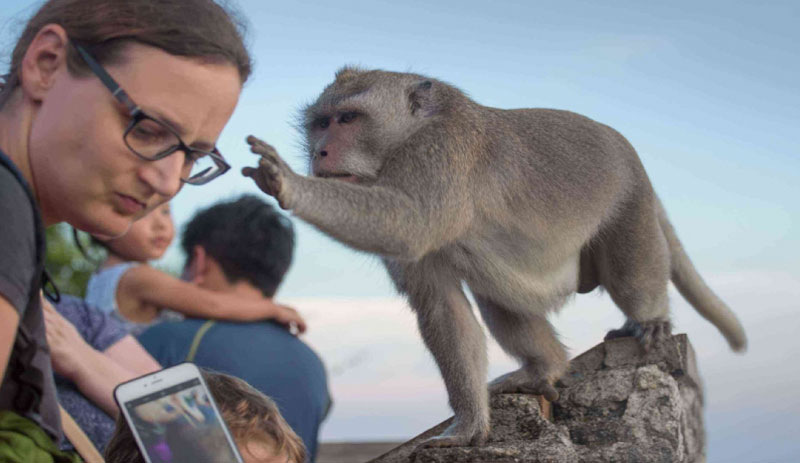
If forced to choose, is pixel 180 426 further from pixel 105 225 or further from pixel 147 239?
pixel 147 239

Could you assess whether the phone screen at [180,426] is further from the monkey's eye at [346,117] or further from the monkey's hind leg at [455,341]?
the monkey's eye at [346,117]

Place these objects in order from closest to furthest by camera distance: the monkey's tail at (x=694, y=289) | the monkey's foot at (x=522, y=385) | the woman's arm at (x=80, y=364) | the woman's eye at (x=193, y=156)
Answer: the woman's eye at (x=193, y=156) → the woman's arm at (x=80, y=364) → the monkey's foot at (x=522, y=385) → the monkey's tail at (x=694, y=289)

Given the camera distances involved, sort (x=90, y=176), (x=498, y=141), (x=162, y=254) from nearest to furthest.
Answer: (x=90, y=176) → (x=498, y=141) → (x=162, y=254)

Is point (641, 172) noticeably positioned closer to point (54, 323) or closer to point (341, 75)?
point (341, 75)

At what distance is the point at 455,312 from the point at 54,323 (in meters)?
1.89

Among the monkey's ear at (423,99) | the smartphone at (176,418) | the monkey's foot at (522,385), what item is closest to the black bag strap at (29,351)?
the smartphone at (176,418)

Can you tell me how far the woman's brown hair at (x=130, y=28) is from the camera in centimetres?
196

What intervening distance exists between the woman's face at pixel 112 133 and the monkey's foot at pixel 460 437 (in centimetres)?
210

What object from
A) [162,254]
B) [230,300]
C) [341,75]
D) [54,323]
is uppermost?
[341,75]

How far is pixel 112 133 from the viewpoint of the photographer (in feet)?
6.28

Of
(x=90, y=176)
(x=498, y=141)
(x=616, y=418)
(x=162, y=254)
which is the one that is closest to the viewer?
(x=90, y=176)

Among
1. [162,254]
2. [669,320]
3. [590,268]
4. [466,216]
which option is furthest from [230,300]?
[669,320]

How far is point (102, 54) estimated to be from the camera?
6.37 feet

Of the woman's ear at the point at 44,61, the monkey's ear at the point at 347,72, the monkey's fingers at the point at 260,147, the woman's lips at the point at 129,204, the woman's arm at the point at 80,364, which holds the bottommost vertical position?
the woman's arm at the point at 80,364
